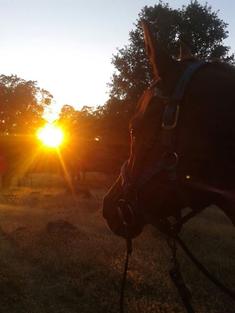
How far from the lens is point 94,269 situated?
9.92 meters

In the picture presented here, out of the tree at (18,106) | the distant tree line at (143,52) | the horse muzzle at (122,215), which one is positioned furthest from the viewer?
the tree at (18,106)

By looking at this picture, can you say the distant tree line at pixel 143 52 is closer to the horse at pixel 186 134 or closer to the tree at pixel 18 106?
the horse at pixel 186 134

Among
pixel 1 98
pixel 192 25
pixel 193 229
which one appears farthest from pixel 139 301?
pixel 1 98

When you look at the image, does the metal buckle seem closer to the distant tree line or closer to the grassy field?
the grassy field

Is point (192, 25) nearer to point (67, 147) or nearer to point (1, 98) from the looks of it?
point (67, 147)

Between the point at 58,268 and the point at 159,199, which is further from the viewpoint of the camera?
the point at 58,268

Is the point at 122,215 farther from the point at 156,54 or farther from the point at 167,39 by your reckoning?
the point at 167,39

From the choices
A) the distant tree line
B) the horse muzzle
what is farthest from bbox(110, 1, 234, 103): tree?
the horse muzzle

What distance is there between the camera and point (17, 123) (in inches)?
3912

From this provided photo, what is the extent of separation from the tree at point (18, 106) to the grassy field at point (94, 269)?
8388 cm

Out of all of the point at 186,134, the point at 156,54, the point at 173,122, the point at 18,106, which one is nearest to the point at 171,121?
the point at 173,122

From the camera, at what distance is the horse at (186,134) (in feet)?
9.85

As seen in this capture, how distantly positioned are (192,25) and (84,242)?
2200 centimetres

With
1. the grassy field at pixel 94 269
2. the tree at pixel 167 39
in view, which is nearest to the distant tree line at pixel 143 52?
the tree at pixel 167 39
